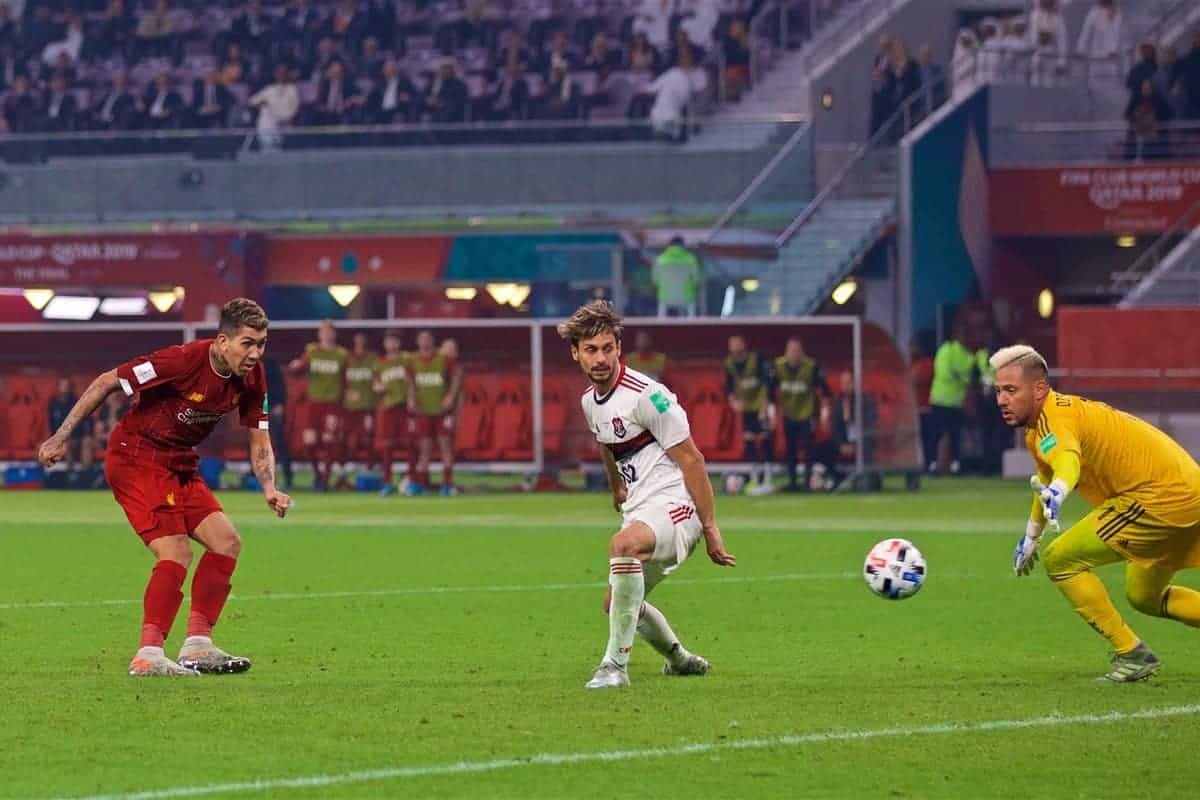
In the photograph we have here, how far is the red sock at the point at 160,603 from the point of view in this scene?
435 inches

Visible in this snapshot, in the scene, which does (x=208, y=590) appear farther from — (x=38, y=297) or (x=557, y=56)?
(x=557, y=56)

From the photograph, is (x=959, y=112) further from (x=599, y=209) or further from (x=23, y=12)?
(x=23, y=12)

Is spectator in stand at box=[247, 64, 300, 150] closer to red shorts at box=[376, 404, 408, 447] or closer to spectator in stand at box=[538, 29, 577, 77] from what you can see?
spectator in stand at box=[538, 29, 577, 77]

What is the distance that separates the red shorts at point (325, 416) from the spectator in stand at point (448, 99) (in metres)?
10.3

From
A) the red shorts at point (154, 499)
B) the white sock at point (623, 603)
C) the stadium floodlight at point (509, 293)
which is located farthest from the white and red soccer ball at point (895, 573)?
the stadium floodlight at point (509, 293)

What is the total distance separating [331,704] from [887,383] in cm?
1992

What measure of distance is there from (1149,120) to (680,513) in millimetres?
25234

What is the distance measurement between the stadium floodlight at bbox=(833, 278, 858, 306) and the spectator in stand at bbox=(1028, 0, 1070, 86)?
14.9ft

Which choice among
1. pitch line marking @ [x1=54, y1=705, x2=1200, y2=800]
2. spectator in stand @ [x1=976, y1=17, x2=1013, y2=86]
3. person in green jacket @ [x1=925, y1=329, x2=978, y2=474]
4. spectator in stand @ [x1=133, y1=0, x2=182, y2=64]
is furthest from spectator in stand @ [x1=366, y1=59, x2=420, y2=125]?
pitch line marking @ [x1=54, y1=705, x2=1200, y2=800]

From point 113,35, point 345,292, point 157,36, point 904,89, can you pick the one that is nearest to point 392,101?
point 345,292

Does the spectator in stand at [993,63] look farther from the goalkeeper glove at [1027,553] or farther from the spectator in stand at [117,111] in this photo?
the goalkeeper glove at [1027,553]

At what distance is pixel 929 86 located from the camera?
1384 inches

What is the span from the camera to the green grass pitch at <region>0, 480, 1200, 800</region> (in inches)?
320

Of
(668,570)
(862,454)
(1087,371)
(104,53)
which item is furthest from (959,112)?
(668,570)
